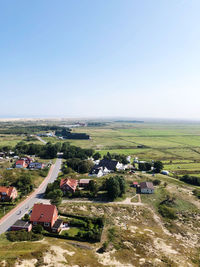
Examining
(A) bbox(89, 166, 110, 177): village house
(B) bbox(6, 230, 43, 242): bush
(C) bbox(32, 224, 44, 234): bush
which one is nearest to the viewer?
→ (B) bbox(6, 230, 43, 242): bush

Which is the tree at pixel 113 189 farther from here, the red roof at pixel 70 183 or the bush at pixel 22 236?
the bush at pixel 22 236

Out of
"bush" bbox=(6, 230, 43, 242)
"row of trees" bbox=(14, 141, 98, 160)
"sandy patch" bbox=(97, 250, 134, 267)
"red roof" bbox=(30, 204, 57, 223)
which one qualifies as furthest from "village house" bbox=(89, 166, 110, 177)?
"sandy patch" bbox=(97, 250, 134, 267)

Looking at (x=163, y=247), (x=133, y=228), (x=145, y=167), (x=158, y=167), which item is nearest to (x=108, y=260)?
(x=163, y=247)

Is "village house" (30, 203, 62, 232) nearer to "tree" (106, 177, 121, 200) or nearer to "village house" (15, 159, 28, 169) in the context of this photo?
"tree" (106, 177, 121, 200)

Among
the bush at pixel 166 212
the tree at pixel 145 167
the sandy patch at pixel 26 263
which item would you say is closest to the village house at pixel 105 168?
the tree at pixel 145 167

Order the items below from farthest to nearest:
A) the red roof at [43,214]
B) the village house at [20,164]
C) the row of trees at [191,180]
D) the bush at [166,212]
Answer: the village house at [20,164]
the row of trees at [191,180]
the bush at [166,212]
the red roof at [43,214]

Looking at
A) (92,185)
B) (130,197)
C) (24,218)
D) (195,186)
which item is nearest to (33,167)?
(92,185)
